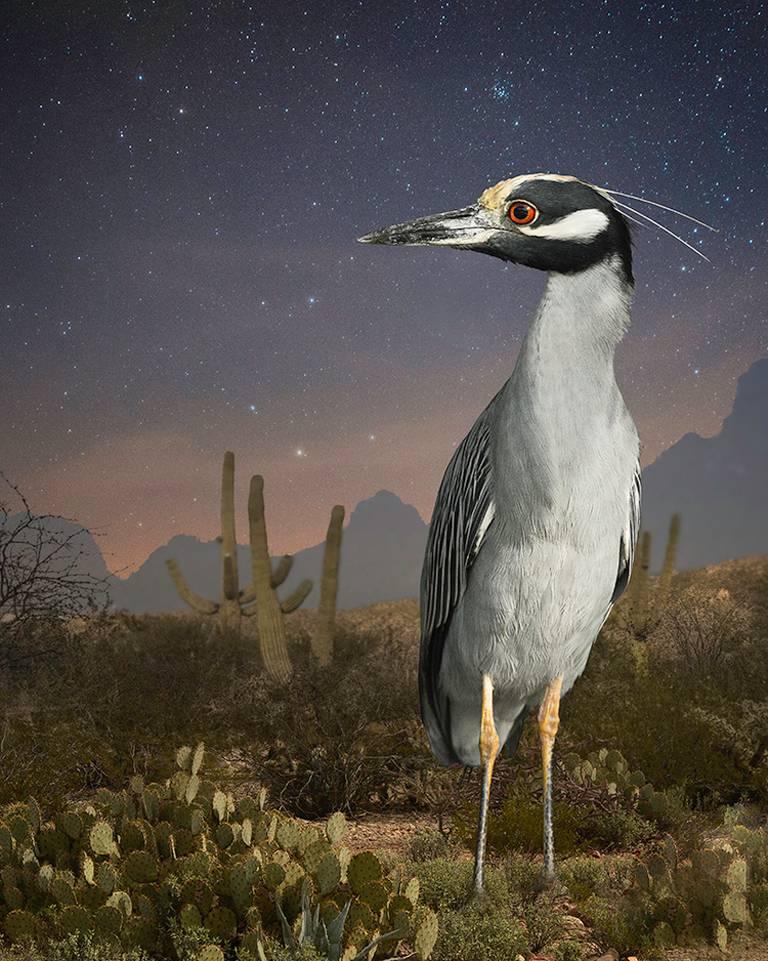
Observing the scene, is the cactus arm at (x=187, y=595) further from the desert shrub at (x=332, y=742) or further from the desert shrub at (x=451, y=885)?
the desert shrub at (x=451, y=885)

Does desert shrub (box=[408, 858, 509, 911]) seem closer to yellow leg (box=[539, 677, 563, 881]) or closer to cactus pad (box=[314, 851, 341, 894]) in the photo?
yellow leg (box=[539, 677, 563, 881])

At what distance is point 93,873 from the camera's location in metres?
3.48

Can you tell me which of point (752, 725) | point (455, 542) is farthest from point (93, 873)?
point (752, 725)

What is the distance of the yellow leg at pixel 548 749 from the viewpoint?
4.04 m

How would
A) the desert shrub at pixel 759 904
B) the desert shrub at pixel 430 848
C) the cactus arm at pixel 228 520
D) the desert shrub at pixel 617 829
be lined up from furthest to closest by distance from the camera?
the cactus arm at pixel 228 520, the desert shrub at pixel 617 829, the desert shrub at pixel 430 848, the desert shrub at pixel 759 904

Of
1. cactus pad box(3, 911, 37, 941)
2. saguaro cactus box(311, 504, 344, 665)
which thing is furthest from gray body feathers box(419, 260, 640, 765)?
saguaro cactus box(311, 504, 344, 665)

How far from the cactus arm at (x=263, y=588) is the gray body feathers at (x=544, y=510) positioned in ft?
21.8

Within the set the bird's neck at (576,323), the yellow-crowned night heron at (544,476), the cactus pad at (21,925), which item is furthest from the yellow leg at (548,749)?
the cactus pad at (21,925)

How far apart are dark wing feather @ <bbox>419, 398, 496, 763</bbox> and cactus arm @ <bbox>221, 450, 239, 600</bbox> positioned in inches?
375

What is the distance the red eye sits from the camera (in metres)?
3.57

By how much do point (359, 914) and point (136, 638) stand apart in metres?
10.7

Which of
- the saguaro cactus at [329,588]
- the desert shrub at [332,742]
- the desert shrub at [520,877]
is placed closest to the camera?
the desert shrub at [520,877]

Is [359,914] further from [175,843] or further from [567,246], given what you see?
[567,246]

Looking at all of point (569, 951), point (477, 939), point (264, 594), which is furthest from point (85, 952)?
point (264, 594)
